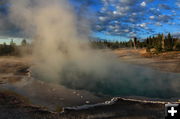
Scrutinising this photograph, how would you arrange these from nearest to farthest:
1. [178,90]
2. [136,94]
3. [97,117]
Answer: [97,117] < [136,94] < [178,90]

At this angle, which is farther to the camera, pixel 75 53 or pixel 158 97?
pixel 75 53

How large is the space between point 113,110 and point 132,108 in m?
1.09

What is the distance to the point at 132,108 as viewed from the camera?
36.0ft

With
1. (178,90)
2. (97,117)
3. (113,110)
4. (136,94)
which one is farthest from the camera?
(178,90)

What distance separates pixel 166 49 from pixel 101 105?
167ft

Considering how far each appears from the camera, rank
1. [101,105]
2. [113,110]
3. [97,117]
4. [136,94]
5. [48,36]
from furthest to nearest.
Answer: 1. [48,36]
2. [136,94]
3. [101,105]
4. [113,110]
5. [97,117]

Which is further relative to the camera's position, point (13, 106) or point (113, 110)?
point (13, 106)

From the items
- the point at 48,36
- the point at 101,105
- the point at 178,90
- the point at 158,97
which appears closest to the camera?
the point at 101,105

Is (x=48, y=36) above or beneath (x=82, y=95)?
above

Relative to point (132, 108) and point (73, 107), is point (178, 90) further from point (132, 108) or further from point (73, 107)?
point (73, 107)

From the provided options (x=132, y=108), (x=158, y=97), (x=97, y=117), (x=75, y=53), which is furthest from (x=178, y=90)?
(x=75, y=53)

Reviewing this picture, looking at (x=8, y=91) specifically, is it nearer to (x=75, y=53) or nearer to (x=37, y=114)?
(x=37, y=114)

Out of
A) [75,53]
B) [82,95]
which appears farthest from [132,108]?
[75,53]

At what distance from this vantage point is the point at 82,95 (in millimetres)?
13891
